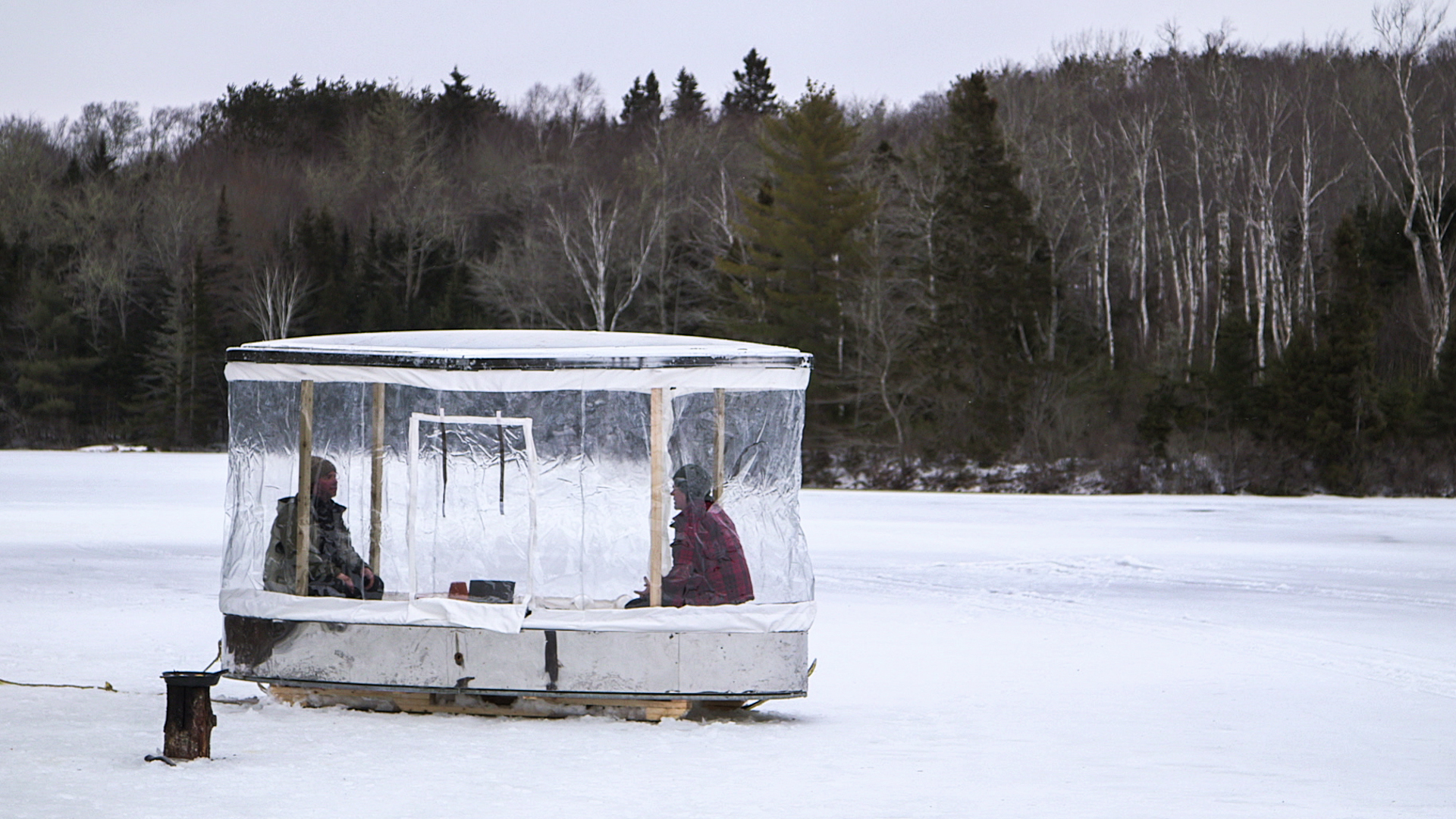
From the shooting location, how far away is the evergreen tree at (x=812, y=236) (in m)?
42.5

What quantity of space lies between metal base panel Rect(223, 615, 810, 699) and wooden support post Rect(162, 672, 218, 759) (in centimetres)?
113

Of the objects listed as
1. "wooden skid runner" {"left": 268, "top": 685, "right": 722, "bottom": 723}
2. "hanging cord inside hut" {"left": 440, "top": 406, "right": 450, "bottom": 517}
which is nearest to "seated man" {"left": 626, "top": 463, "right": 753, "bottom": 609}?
"wooden skid runner" {"left": 268, "top": 685, "right": 722, "bottom": 723}

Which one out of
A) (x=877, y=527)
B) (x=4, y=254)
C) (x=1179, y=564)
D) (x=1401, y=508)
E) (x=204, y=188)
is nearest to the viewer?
(x=1179, y=564)

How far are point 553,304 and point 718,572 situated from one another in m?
45.2

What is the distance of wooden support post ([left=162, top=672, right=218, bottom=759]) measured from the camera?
666 centimetres

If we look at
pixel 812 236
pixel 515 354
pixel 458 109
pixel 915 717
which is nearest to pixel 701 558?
pixel 515 354

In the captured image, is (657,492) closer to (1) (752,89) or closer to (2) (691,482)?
(2) (691,482)

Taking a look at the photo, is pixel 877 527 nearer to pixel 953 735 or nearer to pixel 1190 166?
pixel 953 735

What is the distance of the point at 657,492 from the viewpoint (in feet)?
26.1

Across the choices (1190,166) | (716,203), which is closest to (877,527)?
(1190,166)

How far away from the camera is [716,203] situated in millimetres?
51656

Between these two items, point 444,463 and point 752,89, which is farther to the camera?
point 752,89

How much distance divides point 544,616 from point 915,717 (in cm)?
231

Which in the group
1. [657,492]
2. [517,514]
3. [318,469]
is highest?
[318,469]
